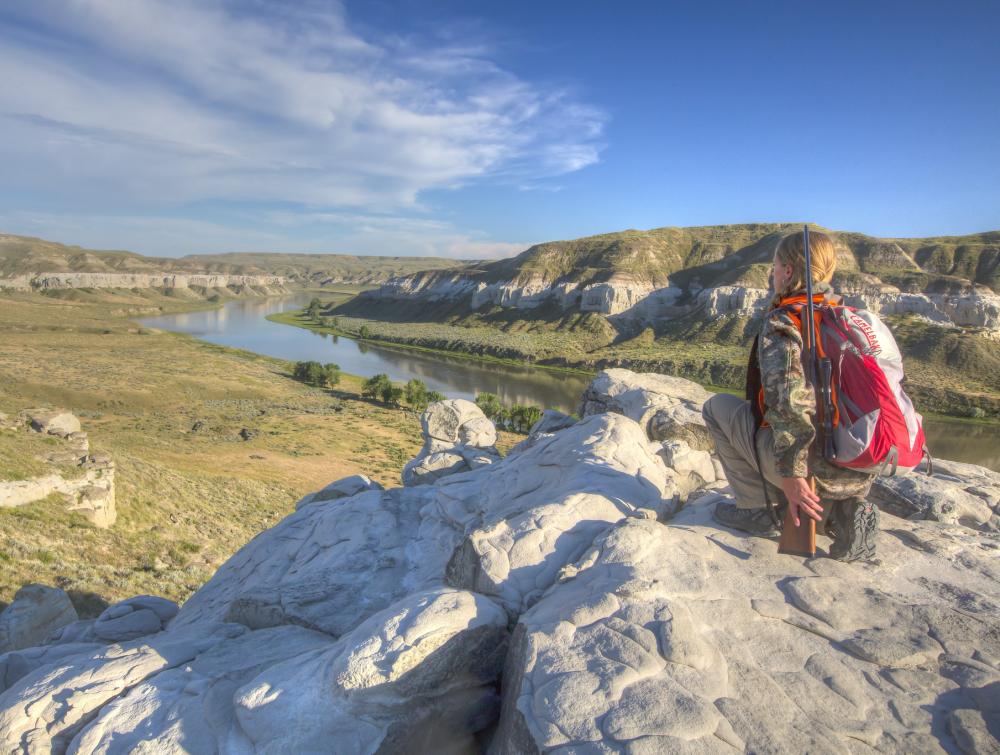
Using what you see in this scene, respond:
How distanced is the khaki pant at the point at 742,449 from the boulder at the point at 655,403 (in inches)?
129

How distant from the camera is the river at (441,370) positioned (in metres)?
47.6

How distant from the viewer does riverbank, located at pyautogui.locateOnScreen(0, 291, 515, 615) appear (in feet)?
47.3

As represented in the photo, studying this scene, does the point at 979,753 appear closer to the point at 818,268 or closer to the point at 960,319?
the point at 818,268


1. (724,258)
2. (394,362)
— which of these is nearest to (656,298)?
(724,258)

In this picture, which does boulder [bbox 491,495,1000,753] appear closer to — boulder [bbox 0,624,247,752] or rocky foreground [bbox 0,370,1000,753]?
rocky foreground [bbox 0,370,1000,753]

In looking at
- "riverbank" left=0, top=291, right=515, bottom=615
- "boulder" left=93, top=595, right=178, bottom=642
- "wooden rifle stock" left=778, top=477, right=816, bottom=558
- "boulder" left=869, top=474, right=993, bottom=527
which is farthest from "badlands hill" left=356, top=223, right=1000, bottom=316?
"boulder" left=93, top=595, right=178, bottom=642

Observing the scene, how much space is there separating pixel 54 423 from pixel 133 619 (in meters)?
21.4

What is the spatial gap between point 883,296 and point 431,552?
9554cm

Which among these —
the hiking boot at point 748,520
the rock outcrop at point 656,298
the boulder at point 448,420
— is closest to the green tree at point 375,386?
the boulder at point 448,420

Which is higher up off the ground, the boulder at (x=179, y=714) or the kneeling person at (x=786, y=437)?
the kneeling person at (x=786, y=437)

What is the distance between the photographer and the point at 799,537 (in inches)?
174

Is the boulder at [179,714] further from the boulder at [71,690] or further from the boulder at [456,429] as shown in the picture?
the boulder at [456,429]

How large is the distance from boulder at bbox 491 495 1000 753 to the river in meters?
48.1

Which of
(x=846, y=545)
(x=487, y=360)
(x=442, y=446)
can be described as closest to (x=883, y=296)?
(x=487, y=360)
